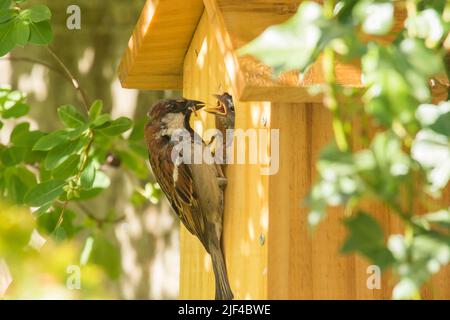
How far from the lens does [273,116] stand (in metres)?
2.30

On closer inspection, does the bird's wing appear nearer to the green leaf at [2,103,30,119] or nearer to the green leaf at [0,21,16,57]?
the green leaf at [0,21,16,57]

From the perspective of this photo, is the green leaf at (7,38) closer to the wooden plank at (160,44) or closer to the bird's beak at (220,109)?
the wooden plank at (160,44)

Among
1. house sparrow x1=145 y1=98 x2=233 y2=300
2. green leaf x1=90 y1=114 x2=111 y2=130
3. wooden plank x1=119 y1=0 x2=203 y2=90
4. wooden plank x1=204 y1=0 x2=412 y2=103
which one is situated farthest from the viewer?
green leaf x1=90 y1=114 x2=111 y2=130

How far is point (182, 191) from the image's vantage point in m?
2.57

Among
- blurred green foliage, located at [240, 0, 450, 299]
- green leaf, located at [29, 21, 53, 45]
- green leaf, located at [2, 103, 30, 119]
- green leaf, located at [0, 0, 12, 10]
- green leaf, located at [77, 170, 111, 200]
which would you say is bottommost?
blurred green foliage, located at [240, 0, 450, 299]

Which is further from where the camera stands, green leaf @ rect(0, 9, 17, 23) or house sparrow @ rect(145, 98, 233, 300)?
green leaf @ rect(0, 9, 17, 23)

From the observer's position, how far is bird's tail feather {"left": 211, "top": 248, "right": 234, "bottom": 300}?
258 cm

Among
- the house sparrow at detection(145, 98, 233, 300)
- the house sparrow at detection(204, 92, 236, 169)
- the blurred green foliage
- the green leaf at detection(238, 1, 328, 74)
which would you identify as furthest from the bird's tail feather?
the green leaf at detection(238, 1, 328, 74)

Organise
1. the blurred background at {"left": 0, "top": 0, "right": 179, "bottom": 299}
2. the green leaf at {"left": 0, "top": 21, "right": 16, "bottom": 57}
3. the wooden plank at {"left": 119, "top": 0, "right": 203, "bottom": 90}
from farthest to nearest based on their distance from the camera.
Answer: the blurred background at {"left": 0, "top": 0, "right": 179, "bottom": 299}
the green leaf at {"left": 0, "top": 21, "right": 16, "bottom": 57}
the wooden plank at {"left": 119, "top": 0, "right": 203, "bottom": 90}

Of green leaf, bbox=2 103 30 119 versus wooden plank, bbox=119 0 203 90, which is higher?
green leaf, bbox=2 103 30 119

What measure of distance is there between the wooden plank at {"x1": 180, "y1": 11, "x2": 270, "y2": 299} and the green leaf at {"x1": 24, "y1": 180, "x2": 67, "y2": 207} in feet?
1.45

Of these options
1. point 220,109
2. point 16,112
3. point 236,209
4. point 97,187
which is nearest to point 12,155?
point 16,112

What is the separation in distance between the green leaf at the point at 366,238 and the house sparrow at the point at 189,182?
1113mm

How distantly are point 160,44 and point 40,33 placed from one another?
15.2 inches
